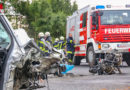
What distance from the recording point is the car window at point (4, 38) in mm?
5982

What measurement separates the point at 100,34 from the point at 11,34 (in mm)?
12985

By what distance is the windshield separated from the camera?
1923 centimetres

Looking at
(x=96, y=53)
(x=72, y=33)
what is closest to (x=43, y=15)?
(x=72, y=33)

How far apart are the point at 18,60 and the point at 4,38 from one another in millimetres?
405

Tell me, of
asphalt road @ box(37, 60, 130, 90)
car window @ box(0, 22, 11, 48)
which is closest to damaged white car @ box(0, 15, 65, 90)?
car window @ box(0, 22, 11, 48)

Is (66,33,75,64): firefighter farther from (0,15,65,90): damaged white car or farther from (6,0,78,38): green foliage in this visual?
(6,0,78,38): green foliage

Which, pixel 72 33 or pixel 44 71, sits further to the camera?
pixel 72 33

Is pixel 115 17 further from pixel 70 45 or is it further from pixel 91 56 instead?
pixel 70 45

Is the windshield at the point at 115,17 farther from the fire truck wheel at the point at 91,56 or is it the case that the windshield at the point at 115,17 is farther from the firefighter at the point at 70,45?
the firefighter at the point at 70,45

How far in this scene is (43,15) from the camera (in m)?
57.2

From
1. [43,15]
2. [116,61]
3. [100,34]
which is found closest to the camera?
[116,61]

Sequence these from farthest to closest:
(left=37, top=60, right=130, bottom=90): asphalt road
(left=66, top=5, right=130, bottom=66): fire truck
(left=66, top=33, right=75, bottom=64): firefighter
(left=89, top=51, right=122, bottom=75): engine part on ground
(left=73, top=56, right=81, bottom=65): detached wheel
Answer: (left=73, top=56, right=81, bottom=65): detached wheel → (left=66, top=33, right=75, bottom=64): firefighter → (left=66, top=5, right=130, bottom=66): fire truck → (left=89, top=51, right=122, bottom=75): engine part on ground → (left=37, top=60, right=130, bottom=90): asphalt road

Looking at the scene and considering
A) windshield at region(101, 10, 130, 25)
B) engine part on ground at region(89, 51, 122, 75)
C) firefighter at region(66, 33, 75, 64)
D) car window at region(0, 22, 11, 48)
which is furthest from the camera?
firefighter at region(66, 33, 75, 64)

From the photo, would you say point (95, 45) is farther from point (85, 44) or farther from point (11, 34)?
point (11, 34)
